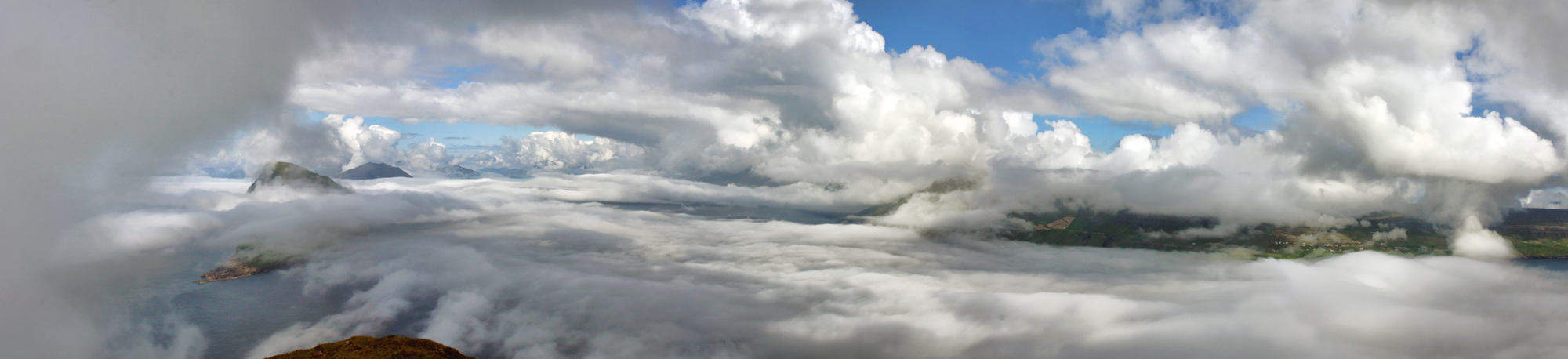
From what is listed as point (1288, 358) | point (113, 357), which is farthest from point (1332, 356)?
point (113, 357)

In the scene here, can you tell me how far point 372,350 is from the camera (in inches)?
4594

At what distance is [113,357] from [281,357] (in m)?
168

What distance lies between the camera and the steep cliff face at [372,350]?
111 meters

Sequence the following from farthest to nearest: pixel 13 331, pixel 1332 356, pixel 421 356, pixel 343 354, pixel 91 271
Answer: pixel 1332 356
pixel 91 271
pixel 421 356
pixel 343 354
pixel 13 331

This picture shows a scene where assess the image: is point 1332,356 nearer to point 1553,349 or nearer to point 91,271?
point 1553,349

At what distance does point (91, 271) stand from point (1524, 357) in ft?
1547

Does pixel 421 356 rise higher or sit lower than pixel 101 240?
lower

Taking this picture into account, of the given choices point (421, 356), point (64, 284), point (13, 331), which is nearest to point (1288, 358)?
point (421, 356)

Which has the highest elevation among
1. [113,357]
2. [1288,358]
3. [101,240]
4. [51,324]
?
[101,240]

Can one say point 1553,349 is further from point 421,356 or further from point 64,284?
point 64,284

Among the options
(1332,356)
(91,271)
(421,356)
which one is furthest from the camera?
(1332,356)

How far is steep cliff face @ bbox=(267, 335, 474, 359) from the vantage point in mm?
110938

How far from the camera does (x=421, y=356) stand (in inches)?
4707

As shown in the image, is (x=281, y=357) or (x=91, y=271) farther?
(x=91, y=271)
